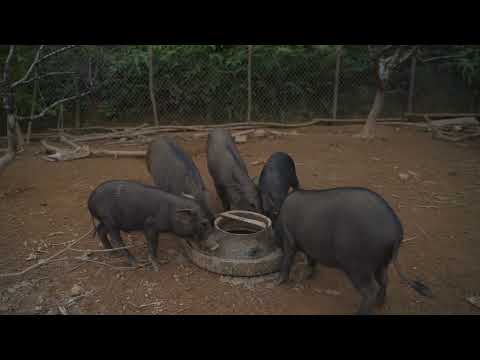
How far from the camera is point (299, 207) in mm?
3982

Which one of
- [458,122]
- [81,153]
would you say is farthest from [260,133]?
[458,122]

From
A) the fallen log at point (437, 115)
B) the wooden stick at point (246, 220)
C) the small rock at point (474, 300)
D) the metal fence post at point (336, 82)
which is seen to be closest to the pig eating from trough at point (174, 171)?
the wooden stick at point (246, 220)

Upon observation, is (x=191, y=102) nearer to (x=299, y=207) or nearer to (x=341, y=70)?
(x=341, y=70)

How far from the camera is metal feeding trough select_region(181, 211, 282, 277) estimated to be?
4.23 m

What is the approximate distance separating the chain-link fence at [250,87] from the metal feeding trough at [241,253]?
638 centimetres

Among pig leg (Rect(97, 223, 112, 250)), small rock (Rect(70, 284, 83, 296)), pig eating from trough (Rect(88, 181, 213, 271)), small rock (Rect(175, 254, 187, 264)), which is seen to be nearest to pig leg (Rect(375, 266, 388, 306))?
pig eating from trough (Rect(88, 181, 213, 271))

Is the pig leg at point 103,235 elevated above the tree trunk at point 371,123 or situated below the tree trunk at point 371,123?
below

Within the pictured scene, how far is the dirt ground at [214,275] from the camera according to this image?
388 cm

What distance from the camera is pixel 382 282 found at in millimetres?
3600

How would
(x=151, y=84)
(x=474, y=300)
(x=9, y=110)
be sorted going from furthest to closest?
(x=151, y=84), (x=9, y=110), (x=474, y=300)

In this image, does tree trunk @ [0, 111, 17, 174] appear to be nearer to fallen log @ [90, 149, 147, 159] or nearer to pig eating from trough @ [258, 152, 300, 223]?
fallen log @ [90, 149, 147, 159]

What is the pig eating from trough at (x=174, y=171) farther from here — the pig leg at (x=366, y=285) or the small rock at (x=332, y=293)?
the pig leg at (x=366, y=285)

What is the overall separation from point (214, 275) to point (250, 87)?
702cm

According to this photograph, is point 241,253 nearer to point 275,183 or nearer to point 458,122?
point 275,183
